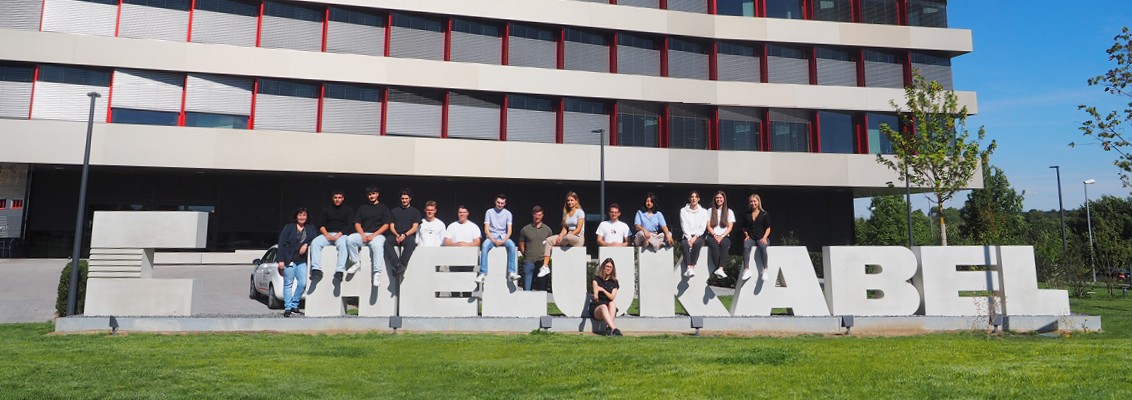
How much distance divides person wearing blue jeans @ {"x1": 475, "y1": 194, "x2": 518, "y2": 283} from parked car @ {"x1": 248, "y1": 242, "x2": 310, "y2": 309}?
4.87 meters

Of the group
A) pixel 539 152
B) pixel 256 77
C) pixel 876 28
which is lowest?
pixel 539 152

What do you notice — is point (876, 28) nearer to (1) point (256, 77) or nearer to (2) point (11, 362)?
(1) point (256, 77)

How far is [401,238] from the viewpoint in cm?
1102

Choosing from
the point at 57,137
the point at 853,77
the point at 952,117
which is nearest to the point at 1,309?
the point at 57,137

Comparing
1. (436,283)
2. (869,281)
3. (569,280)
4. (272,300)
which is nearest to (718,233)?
(569,280)

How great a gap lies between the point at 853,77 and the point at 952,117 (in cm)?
963

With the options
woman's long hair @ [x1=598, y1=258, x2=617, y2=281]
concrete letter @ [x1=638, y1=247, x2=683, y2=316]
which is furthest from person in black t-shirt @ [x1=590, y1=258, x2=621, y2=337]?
concrete letter @ [x1=638, y1=247, x2=683, y2=316]

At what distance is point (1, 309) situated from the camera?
13891 millimetres

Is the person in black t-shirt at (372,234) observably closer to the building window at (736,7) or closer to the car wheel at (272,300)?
the car wheel at (272,300)

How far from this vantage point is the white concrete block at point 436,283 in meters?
11.0

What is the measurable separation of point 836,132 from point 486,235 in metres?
24.5

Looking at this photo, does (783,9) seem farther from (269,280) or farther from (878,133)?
(269,280)

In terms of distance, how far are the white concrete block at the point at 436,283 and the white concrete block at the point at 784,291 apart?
437cm

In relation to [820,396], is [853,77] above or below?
above
